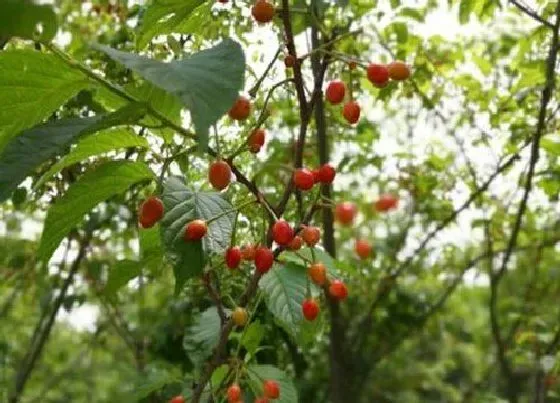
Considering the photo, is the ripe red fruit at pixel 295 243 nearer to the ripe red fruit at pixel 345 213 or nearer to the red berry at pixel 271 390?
the ripe red fruit at pixel 345 213

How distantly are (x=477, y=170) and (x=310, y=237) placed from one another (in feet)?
5.19

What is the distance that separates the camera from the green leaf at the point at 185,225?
1.03 meters

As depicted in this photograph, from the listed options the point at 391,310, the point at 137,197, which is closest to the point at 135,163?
the point at 137,197

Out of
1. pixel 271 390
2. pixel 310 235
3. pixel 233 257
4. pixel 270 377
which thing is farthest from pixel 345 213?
pixel 270 377

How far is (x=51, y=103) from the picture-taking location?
964 mm

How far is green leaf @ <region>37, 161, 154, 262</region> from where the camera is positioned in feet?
3.49

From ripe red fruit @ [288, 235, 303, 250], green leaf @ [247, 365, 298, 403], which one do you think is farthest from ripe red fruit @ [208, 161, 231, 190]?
green leaf @ [247, 365, 298, 403]

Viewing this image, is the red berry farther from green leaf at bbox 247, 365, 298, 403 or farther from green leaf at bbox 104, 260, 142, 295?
green leaf at bbox 104, 260, 142, 295

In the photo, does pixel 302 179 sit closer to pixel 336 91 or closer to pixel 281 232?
pixel 281 232

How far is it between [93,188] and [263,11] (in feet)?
1.07

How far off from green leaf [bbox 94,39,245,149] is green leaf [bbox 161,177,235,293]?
0.77 feet

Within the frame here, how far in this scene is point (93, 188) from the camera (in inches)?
42.1

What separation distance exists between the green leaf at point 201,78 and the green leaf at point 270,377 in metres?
0.67

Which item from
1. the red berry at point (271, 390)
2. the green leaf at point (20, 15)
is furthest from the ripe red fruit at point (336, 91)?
the green leaf at point (20, 15)
